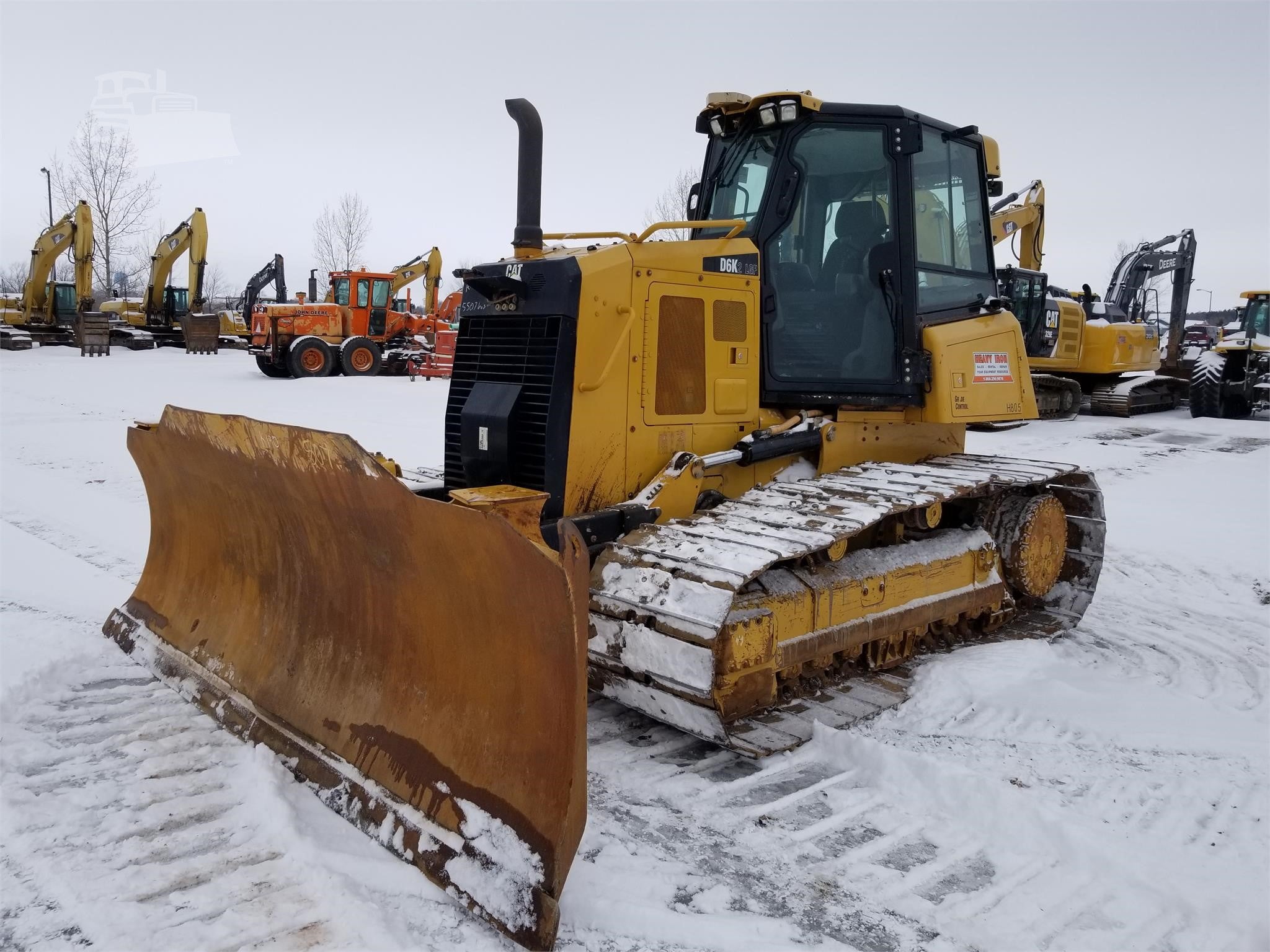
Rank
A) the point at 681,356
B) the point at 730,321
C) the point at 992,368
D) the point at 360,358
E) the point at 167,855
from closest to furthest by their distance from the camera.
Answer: the point at 167,855 < the point at 681,356 < the point at 730,321 < the point at 992,368 < the point at 360,358

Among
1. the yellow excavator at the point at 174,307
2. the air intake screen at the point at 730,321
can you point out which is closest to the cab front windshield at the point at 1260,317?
the air intake screen at the point at 730,321

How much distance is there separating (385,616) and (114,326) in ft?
115

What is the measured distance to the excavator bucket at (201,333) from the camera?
31375mm

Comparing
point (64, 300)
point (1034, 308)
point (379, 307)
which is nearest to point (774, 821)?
point (1034, 308)

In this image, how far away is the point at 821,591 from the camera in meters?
4.34

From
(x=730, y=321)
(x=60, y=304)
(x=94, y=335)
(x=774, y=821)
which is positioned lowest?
(x=774, y=821)

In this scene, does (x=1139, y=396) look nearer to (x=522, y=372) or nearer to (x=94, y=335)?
(x=522, y=372)

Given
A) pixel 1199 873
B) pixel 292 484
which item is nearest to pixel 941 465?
pixel 1199 873

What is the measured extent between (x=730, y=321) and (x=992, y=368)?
70.8 inches

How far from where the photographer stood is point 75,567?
636cm

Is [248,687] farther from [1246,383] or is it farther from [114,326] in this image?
[114,326]

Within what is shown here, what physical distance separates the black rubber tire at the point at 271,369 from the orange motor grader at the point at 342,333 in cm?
2

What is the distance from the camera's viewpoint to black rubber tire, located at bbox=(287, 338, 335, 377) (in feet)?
74.7

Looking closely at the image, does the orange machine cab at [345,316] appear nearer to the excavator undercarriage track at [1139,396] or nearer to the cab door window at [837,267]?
the excavator undercarriage track at [1139,396]
